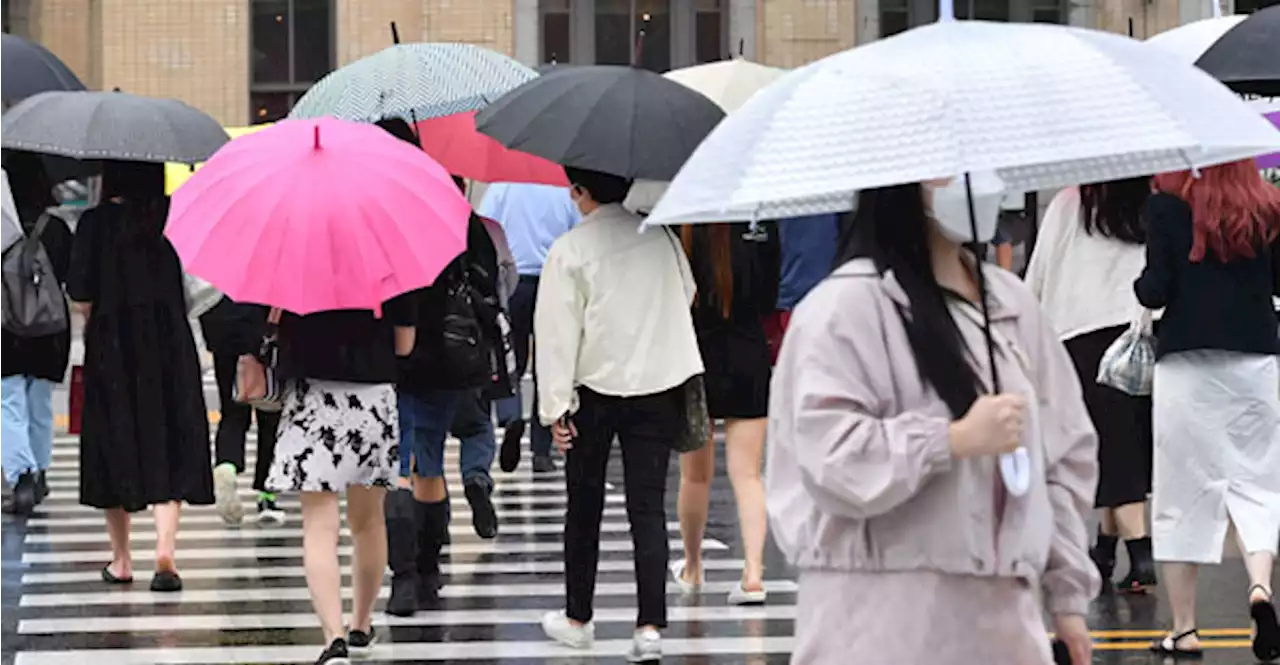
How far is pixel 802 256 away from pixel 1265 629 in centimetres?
385

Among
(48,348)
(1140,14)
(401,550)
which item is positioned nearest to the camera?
(401,550)

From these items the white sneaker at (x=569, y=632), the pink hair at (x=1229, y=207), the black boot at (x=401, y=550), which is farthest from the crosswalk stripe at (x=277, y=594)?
the pink hair at (x=1229, y=207)

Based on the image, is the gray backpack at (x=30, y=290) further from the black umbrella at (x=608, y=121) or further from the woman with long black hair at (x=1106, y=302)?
the woman with long black hair at (x=1106, y=302)

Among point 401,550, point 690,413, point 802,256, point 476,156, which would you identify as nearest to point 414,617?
point 401,550

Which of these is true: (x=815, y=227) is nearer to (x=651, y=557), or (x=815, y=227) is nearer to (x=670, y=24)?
(x=651, y=557)

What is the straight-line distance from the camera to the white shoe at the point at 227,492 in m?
12.4

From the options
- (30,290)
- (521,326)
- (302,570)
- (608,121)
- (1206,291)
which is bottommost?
(302,570)

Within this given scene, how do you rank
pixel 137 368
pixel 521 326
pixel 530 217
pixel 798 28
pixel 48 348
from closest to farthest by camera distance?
1. pixel 137 368
2. pixel 48 348
3. pixel 530 217
4. pixel 521 326
5. pixel 798 28

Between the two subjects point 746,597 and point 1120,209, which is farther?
point 746,597

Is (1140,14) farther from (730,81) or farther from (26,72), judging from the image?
(26,72)

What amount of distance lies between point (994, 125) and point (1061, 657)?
114 cm

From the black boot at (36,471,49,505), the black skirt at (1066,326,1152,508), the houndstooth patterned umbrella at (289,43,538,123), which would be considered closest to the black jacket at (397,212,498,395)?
the houndstooth patterned umbrella at (289,43,538,123)

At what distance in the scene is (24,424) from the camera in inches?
518

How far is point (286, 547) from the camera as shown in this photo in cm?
1209
